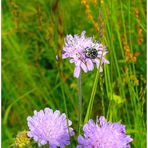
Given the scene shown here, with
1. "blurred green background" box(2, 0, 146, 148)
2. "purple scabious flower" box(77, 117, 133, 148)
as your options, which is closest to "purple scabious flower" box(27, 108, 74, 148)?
"purple scabious flower" box(77, 117, 133, 148)

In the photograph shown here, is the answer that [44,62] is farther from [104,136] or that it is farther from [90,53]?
[104,136]

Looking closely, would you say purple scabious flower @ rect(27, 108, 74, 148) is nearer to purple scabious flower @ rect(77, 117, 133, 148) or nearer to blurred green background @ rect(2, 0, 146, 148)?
purple scabious flower @ rect(77, 117, 133, 148)

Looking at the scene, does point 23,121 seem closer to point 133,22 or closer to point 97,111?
point 97,111

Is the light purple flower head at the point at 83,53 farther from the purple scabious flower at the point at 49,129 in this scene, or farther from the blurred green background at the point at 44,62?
the blurred green background at the point at 44,62

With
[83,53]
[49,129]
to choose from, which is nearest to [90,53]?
[83,53]

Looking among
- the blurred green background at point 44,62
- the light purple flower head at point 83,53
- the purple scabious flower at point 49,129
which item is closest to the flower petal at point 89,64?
the light purple flower head at point 83,53

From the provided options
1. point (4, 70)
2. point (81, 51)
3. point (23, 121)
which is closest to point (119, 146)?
point (81, 51)
